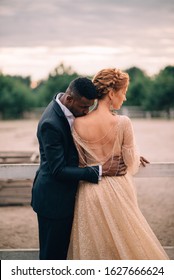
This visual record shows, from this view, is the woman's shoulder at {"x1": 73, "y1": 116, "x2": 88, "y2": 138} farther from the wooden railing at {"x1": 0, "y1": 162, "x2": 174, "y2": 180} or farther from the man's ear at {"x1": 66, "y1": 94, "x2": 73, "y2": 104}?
the wooden railing at {"x1": 0, "y1": 162, "x2": 174, "y2": 180}

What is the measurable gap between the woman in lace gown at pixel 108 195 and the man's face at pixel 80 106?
0.04 m

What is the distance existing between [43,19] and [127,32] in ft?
2.78

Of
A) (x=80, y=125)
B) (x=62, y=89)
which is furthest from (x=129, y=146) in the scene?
(x=62, y=89)

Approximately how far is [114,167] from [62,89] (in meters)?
49.0

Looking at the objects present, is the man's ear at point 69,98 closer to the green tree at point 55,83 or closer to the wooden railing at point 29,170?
the wooden railing at point 29,170

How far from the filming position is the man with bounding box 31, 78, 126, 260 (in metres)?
2.31

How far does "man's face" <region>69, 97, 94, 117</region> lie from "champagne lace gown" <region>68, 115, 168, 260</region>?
0.63ft

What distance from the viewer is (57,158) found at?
2.31 m

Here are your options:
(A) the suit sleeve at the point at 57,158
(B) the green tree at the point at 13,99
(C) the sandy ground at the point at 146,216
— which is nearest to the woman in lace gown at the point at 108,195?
(A) the suit sleeve at the point at 57,158

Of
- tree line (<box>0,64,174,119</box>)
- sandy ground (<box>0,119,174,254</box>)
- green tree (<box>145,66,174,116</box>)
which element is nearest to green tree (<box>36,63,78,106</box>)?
tree line (<box>0,64,174,119</box>)

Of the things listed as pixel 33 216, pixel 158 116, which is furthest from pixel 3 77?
pixel 33 216

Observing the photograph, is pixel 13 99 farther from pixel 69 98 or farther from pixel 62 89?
pixel 69 98

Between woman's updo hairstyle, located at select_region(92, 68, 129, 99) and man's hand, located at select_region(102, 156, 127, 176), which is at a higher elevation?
→ woman's updo hairstyle, located at select_region(92, 68, 129, 99)

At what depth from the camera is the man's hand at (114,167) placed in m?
2.43
